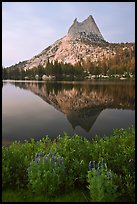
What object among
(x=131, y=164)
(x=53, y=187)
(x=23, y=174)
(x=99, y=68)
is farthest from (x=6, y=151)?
(x=99, y=68)

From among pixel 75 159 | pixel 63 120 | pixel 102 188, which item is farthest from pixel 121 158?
pixel 63 120

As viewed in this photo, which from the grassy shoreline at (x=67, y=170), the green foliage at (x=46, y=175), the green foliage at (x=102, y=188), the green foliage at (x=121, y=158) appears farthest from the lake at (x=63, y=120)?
the green foliage at (x=102, y=188)

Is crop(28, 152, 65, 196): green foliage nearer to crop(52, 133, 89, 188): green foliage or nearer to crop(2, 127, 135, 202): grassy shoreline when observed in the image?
crop(2, 127, 135, 202): grassy shoreline

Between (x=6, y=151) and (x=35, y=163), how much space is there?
3.99ft

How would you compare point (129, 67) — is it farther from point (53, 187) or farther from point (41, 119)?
point (53, 187)

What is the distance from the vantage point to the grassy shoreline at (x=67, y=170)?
6.08 metres

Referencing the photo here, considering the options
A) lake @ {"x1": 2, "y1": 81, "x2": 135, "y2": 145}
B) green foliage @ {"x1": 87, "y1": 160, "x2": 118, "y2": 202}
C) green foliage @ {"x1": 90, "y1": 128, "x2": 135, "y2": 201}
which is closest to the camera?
green foliage @ {"x1": 87, "y1": 160, "x2": 118, "y2": 202}

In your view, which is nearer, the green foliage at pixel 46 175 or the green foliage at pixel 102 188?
the green foliage at pixel 102 188

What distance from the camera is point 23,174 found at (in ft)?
22.4

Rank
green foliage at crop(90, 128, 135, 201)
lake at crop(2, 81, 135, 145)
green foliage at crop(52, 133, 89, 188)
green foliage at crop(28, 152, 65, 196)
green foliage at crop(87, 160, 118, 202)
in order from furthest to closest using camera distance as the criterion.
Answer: lake at crop(2, 81, 135, 145), green foliage at crop(52, 133, 89, 188), green foliage at crop(90, 128, 135, 201), green foliage at crop(28, 152, 65, 196), green foliage at crop(87, 160, 118, 202)

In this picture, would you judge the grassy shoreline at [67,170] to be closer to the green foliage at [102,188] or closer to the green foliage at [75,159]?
the green foliage at [75,159]

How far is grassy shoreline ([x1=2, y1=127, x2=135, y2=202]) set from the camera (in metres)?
6.08

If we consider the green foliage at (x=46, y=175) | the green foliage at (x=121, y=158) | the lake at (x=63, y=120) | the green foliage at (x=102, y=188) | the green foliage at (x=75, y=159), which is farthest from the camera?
the lake at (x=63, y=120)

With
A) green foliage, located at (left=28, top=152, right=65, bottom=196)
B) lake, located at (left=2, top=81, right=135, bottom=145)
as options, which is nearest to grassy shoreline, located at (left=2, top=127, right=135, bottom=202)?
green foliage, located at (left=28, top=152, right=65, bottom=196)
